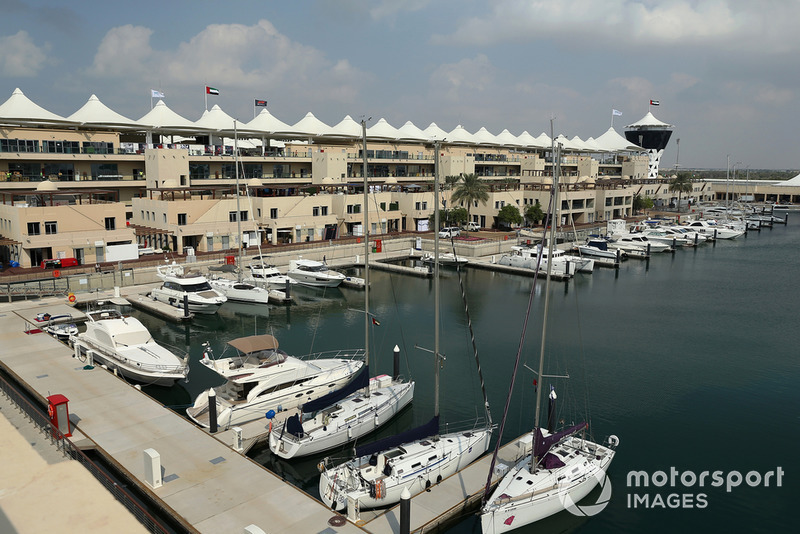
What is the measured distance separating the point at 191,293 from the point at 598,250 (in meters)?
51.8

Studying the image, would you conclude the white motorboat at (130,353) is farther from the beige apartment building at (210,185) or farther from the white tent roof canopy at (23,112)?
the white tent roof canopy at (23,112)

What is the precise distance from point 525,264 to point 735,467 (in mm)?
44753

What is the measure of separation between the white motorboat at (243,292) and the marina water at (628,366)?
1.09 m

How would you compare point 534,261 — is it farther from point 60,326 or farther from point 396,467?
point 396,467

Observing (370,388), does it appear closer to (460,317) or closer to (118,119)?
(460,317)

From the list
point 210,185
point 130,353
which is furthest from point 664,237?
point 130,353

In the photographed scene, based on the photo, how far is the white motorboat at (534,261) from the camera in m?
65.2

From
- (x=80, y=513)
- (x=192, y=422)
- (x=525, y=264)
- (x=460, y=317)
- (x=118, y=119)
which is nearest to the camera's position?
(x=80, y=513)

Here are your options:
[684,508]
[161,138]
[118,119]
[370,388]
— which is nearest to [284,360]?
[370,388]

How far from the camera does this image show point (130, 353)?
32.8 meters

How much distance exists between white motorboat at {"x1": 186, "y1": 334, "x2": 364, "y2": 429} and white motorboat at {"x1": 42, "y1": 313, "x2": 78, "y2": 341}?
47.5 feet

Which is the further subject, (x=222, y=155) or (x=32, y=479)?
(x=222, y=155)

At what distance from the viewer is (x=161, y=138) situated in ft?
307

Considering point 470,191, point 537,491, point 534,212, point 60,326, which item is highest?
point 470,191
